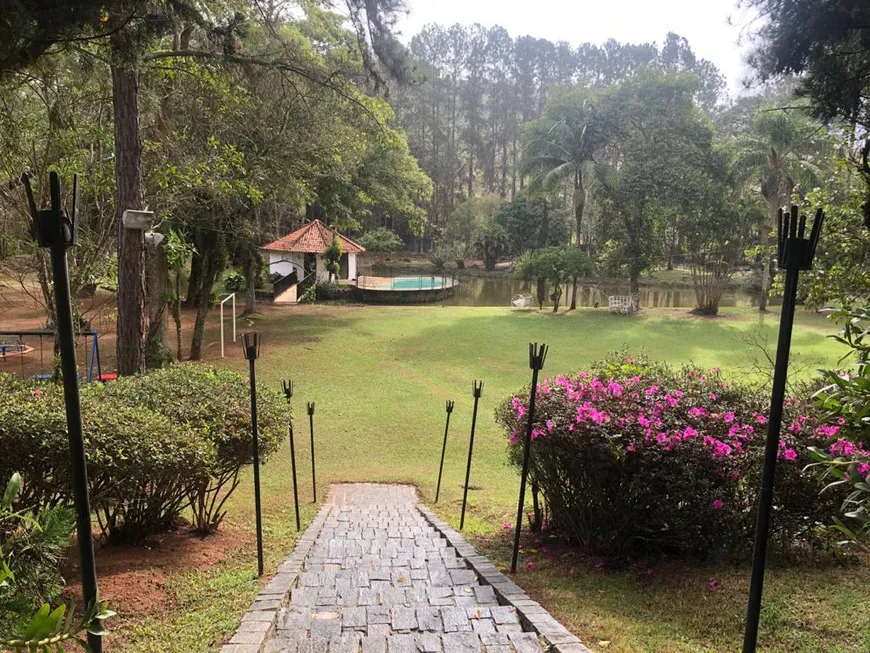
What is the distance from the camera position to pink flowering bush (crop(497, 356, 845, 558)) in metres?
3.71

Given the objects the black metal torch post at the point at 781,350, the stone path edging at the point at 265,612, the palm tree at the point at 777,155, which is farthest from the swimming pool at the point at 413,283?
the black metal torch post at the point at 781,350

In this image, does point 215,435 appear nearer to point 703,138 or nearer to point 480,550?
point 480,550

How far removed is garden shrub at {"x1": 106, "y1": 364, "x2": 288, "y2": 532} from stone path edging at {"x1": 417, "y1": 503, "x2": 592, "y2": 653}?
1.75 m

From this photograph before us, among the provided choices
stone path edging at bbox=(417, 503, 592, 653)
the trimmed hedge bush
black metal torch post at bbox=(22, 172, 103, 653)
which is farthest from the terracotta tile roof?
black metal torch post at bbox=(22, 172, 103, 653)

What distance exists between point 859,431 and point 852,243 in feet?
24.1

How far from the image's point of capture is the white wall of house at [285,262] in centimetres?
2639

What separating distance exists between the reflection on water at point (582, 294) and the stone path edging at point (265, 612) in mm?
22782

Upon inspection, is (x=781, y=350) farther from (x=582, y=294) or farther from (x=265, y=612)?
(x=582, y=294)

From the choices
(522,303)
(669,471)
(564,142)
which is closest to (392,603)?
(669,471)

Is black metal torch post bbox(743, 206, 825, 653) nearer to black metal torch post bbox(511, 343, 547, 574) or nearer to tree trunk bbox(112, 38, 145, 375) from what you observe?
black metal torch post bbox(511, 343, 547, 574)

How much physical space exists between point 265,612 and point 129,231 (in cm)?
603

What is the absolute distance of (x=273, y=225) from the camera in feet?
73.3

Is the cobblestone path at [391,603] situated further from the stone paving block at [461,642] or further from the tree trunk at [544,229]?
the tree trunk at [544,229]

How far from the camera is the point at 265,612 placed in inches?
110
